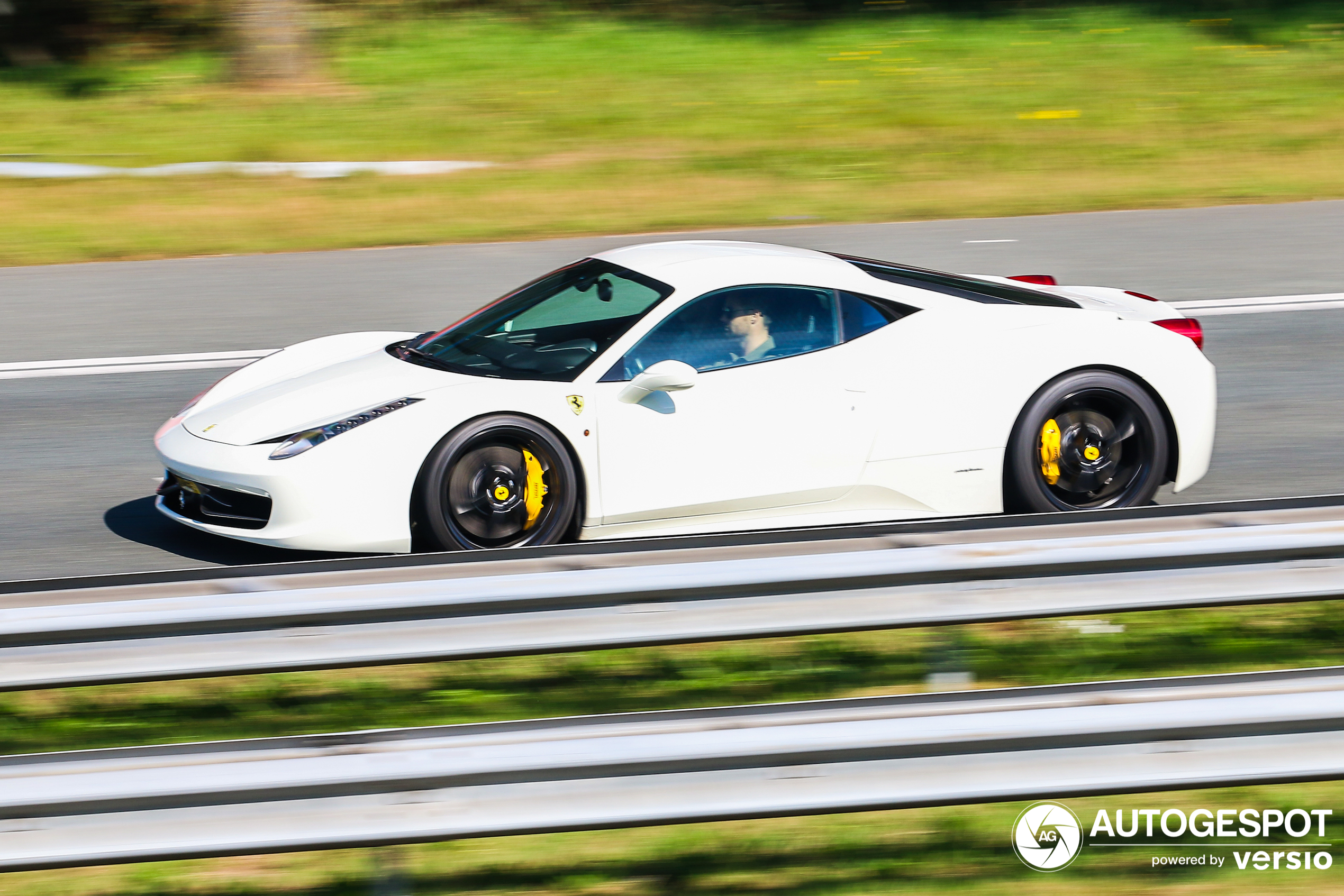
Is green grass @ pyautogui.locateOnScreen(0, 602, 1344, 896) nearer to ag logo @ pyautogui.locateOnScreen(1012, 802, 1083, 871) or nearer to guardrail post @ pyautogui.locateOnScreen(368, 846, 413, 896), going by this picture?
ag logo @ pyautogui.locateOnScreen(1012, 802, 1083, 871)

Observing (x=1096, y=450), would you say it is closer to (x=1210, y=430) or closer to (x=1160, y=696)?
(x=1210, y=430)

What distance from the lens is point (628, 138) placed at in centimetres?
1520

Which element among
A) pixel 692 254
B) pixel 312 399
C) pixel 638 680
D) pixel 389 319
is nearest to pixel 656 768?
pixel 638 680

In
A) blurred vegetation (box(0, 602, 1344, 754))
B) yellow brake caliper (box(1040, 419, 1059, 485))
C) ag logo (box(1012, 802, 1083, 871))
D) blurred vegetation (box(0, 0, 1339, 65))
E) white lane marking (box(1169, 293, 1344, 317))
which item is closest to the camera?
ag logo (box(1012, 802, 1083, 871))

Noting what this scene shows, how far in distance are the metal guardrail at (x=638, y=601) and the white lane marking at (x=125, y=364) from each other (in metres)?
5.30

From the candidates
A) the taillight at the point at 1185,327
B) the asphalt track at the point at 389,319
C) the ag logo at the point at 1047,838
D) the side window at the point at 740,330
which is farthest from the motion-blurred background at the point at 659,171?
the side window at the point at 740,330

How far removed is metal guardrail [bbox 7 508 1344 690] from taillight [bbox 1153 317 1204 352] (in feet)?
8.14

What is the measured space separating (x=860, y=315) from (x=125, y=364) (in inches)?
196

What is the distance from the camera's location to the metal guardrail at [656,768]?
9.90 ft

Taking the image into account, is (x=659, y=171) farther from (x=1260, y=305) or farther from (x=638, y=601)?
(x=638, y=601)

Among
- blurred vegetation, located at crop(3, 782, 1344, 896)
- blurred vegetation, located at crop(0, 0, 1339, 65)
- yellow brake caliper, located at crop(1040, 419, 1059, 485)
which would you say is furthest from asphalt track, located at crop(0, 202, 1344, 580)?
blurred vegetation, located at crop(0, 0, 1339, 65)

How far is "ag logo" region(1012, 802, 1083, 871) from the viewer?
342cm

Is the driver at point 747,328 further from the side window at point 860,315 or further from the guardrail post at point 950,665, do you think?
the guardrail post at point 950,665

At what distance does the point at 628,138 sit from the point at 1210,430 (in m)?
10.0
